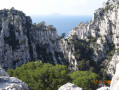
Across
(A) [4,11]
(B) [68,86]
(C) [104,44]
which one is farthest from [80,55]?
(B) [68,86]

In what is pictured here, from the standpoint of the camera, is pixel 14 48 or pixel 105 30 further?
pixel 105 30

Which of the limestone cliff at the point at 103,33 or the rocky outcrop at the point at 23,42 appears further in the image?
the limestone cliff at the point at 103,33

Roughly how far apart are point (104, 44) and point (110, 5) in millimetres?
28402

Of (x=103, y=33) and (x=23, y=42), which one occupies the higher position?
(x=103, y=33)

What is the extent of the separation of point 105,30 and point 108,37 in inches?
185

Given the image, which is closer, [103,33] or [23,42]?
[23,42]

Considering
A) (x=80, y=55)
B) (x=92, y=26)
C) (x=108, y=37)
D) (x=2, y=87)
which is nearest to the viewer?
(x=2, y=87)

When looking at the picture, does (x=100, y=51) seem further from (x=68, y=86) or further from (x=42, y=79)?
(x=68, y=86)

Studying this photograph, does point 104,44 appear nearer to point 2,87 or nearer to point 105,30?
point 105,30

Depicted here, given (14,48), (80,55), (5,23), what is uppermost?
(5,23)

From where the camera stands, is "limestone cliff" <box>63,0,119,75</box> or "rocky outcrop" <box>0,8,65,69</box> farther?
"limestone cliff" <box>63,0,119,75</box>

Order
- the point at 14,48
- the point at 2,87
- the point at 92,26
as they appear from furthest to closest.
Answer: the point at 92,26 → the point at 14,48 → the point at 2,87

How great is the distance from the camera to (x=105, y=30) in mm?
88875

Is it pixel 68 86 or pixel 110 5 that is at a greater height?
pixel 110 5
